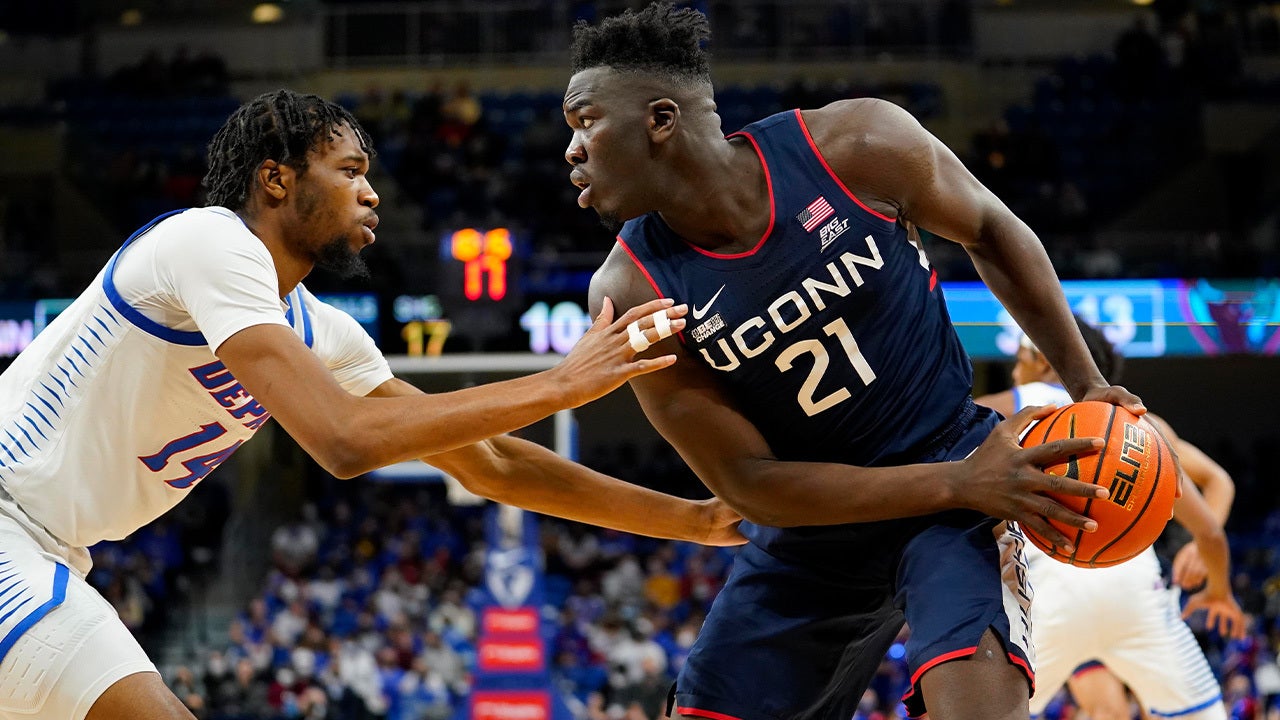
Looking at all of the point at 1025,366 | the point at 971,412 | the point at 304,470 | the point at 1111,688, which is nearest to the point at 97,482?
the point at 971,412

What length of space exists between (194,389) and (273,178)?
59 centimetres

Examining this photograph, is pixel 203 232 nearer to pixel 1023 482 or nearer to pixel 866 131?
pixel 866 131

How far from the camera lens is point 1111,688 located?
21.2 ft

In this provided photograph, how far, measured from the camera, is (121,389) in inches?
134

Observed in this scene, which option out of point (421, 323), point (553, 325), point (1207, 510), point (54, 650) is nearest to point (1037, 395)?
point (1207, 510)

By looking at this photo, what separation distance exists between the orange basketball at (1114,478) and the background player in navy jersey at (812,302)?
4.6 inches

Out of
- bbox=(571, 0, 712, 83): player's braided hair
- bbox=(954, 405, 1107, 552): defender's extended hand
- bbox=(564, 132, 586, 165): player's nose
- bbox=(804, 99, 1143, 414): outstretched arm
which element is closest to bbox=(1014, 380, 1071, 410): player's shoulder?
bbox=(804, 99, 1143, 414): outstretched arm

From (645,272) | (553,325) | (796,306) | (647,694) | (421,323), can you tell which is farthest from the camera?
(553,325)

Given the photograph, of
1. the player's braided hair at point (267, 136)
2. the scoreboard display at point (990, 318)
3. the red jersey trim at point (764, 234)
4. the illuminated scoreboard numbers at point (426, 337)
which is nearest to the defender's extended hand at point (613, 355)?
the red jersey trim at point (764, 234)

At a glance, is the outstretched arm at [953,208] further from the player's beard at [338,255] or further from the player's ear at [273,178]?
the player's ear at [273,178]

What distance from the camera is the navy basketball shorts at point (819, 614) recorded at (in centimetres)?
342

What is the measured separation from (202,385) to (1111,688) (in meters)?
4.76

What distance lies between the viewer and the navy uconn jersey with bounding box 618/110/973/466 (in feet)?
11.3

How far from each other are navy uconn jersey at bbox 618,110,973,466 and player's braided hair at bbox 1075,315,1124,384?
91.4 inches
